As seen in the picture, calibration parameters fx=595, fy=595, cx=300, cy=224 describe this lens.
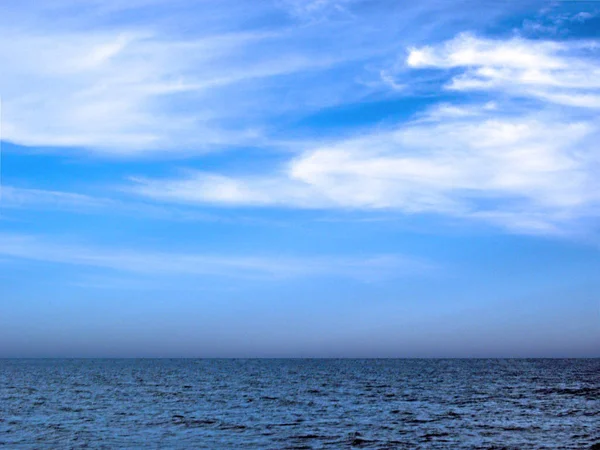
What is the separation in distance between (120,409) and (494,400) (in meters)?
37.0

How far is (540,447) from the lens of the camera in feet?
111

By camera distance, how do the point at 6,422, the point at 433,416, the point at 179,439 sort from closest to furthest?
the point at 179,439 < the point at 6,422 < the point at 433,416

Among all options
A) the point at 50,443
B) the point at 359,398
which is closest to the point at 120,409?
the point at 50,443

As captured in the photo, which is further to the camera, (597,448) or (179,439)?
(179,439)

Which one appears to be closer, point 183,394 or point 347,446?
point 347,446

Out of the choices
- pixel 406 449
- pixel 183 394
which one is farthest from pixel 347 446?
pixel 183 394

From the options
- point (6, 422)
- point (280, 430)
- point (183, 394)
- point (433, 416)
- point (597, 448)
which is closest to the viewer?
point (597, 448)

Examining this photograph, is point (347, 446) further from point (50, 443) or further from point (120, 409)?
point (120, 409)

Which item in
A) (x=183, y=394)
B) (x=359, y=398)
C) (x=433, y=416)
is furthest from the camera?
(x=183, y=394)

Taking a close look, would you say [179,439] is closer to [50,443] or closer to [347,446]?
[50,443]

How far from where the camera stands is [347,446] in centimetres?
3419

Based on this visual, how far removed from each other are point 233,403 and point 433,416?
20.8 meters

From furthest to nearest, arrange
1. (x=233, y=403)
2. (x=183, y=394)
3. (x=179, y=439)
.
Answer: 1. (x=183, y=394)
2. (x=233, y=403)
3. (x=179, y=439)

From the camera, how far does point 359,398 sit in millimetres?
64250
